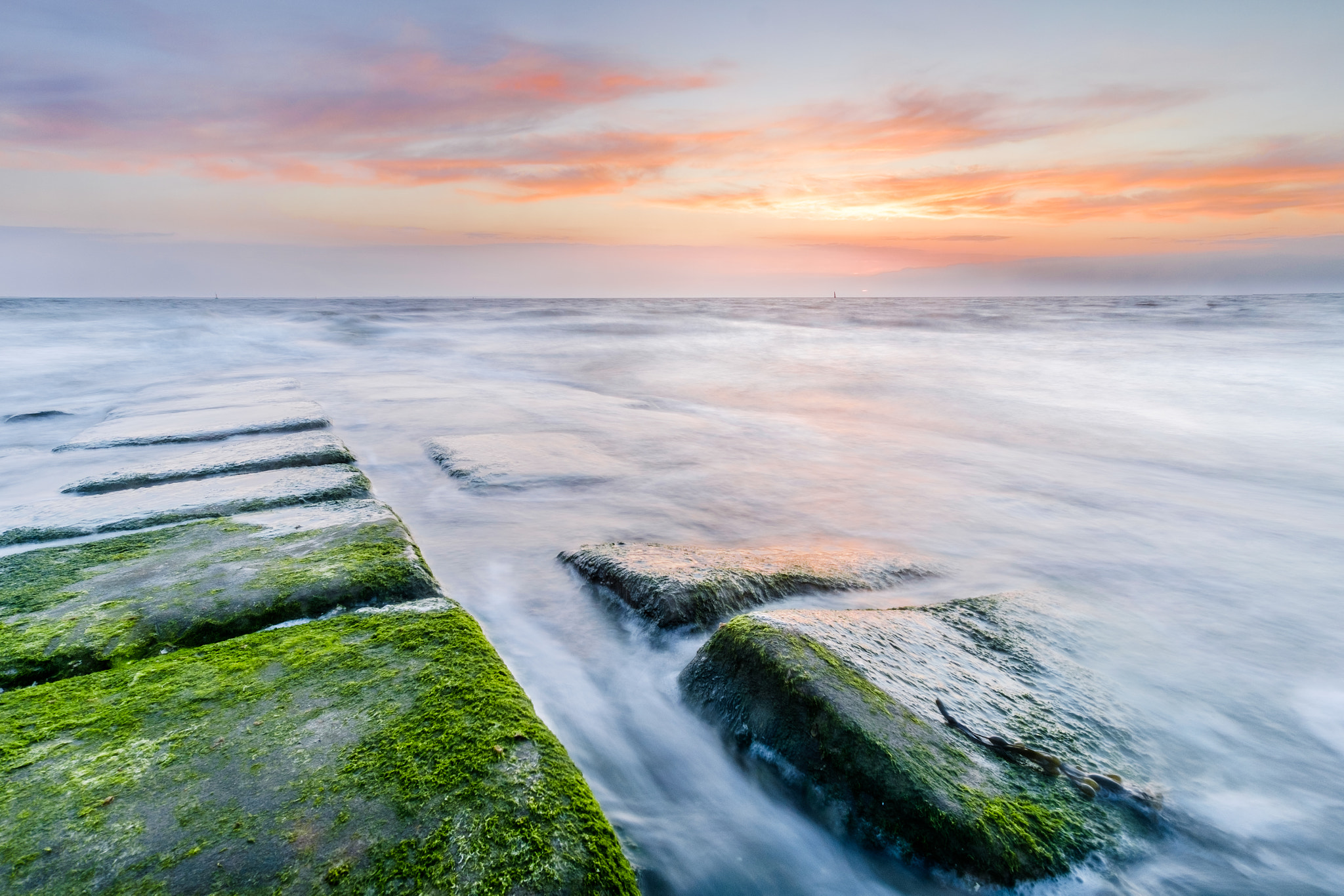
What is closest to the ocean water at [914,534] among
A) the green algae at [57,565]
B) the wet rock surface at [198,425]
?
the wet rock surface at [198,425]

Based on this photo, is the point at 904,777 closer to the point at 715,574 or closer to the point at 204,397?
the point at 715,574

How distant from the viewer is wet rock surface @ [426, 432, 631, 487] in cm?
462

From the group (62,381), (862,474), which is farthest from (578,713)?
(62,381)

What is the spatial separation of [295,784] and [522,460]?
147 inches

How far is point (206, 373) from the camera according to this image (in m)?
10.4

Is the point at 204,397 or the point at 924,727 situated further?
the point at 204,397

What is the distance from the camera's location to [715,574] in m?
2.72

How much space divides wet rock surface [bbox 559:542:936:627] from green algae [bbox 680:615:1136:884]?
0.56 metres

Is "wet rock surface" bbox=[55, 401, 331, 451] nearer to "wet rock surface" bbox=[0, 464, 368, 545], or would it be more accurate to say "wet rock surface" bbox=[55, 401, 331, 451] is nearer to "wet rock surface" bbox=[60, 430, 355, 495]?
"wet rock surface" bbox=[60, 430, 355, 495]

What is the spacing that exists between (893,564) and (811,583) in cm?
65

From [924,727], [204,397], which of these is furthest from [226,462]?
[924,727]

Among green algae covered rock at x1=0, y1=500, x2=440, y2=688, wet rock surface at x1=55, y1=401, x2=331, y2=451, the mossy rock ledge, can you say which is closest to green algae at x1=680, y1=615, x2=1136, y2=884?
the mossy rock ledge

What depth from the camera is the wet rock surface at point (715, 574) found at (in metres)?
2.57

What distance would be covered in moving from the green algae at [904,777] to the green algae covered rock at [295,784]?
646 mm
